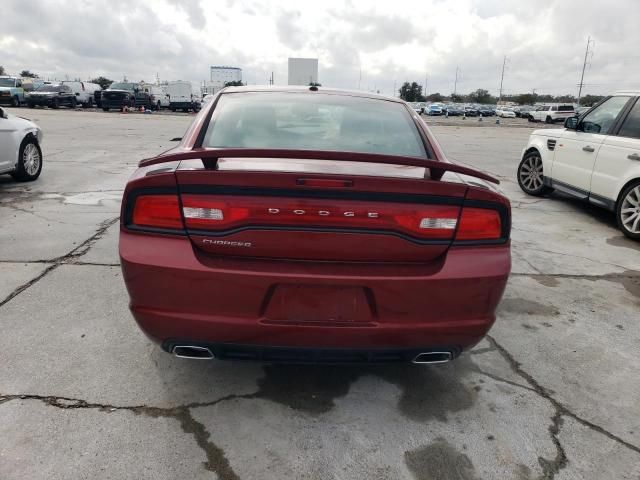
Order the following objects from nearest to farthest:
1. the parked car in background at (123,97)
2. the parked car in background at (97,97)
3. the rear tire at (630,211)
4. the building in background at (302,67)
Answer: the rear tire at (630,211) → the building in background at (302,67) → the parked car in background at (123,97) → the parked car in background at (97,97)

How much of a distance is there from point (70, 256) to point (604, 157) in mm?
6389

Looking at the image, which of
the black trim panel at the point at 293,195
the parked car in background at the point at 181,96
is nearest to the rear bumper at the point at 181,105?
the parked car in background at the point at 181,96

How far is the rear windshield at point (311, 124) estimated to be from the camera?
2.84 metres

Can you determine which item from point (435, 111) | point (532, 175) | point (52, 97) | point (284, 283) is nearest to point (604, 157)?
point (532, 175)

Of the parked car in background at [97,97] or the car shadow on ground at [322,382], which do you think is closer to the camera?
the car shadow on ground at [322,382]

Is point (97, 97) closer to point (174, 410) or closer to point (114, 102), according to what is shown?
point (114, 102)

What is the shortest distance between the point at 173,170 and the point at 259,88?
152cm

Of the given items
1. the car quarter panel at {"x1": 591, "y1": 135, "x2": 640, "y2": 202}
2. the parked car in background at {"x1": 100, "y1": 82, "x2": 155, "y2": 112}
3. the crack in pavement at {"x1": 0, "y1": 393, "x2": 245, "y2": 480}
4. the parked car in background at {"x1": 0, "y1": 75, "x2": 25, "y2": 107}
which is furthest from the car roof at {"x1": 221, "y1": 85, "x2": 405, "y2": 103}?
the parked car in background at {"x1": 100, "y1": 82, "x2": 155, "y2": 112}

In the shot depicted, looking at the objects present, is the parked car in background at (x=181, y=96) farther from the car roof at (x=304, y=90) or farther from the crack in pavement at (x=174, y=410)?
the crack in pavement at (x=174, y=410)

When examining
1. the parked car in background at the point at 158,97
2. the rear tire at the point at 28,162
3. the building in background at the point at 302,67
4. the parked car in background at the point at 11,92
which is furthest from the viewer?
the parked car in background at the point at 158,97

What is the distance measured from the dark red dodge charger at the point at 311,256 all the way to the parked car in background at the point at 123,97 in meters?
34.3

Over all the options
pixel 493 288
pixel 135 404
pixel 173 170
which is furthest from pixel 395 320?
pixel 135 404

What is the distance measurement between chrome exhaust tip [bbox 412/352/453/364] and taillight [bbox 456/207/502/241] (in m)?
0.56

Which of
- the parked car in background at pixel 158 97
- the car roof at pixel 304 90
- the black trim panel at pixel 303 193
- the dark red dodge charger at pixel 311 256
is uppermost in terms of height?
the parked car in background at pixel 158 97
